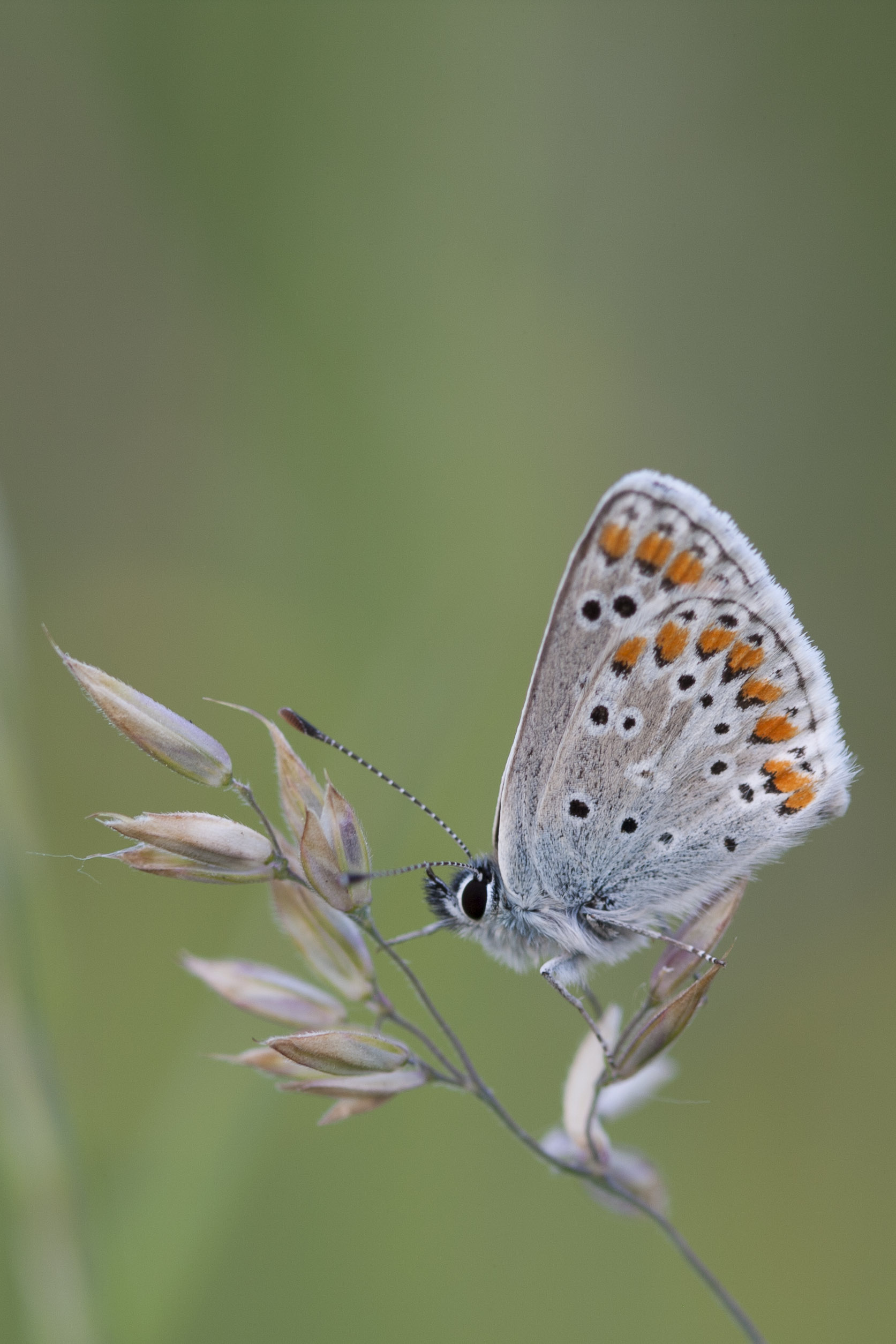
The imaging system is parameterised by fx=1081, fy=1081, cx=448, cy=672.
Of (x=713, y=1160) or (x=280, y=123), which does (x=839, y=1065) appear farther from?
(x=280, y=123)

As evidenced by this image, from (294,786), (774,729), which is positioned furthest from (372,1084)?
(774,729)

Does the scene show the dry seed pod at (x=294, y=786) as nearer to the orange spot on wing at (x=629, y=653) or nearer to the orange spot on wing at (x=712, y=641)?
the orange spot on wing at (x=629, y=653)

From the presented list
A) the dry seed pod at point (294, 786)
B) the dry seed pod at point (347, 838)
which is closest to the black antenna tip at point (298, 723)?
the dry seed pod at point (294, 786)

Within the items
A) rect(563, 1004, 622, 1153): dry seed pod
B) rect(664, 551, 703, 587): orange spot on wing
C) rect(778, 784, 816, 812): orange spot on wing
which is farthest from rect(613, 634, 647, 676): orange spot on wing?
rect(563, 1004, 622, 1153): dry seed pod

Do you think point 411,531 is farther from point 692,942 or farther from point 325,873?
point 325,873

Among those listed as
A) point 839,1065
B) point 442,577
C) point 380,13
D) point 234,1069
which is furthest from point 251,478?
point 839,1065

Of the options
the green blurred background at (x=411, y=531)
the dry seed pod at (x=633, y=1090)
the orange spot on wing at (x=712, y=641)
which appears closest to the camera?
the dry seed pod at (x=633, y=1090)
